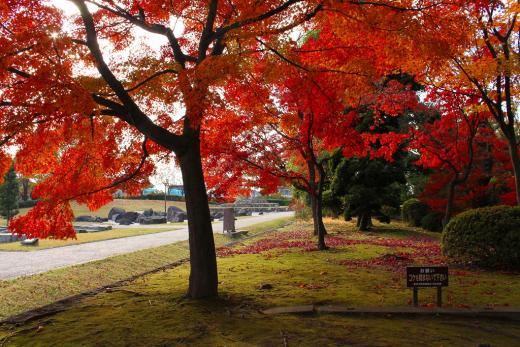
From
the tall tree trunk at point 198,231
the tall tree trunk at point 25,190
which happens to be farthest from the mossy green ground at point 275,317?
the tall tree trunk at point 25,190

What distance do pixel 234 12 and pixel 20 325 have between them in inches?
285

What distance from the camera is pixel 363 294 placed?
8.34 m

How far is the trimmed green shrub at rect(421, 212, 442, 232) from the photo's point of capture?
2514 centimetres

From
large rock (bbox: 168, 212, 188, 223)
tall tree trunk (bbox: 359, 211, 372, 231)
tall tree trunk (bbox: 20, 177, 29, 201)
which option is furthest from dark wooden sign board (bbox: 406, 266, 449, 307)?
tall tree trunk (bbox: 20, 177, 29, 201)

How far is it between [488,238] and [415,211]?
58.0ft

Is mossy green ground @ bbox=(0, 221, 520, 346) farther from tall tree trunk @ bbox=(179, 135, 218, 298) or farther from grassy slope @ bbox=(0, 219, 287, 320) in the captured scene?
grassy slope @ bbox=(0, 219, 287, 320)

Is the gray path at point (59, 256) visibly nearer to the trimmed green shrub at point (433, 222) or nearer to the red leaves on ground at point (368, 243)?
the red leaves on ground at point (368, 243)

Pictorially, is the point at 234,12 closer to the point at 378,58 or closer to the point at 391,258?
the point at 378,58

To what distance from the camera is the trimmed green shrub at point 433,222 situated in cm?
2514

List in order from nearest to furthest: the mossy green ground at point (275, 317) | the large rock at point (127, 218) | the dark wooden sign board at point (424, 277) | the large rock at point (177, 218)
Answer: the mossy green ground at point (275, 317), the dark wooden sign board at point (424, 277), the large rock at point (127, 218), the large rock at point (177, 218)

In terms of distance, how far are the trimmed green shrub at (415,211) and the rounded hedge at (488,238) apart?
1644 centimetres

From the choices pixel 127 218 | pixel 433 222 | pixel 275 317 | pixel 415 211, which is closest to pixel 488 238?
pixel 275 317

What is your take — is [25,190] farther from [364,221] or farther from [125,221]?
[364,221]

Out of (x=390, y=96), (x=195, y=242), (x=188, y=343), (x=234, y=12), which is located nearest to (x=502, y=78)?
(x=390, y=96)
